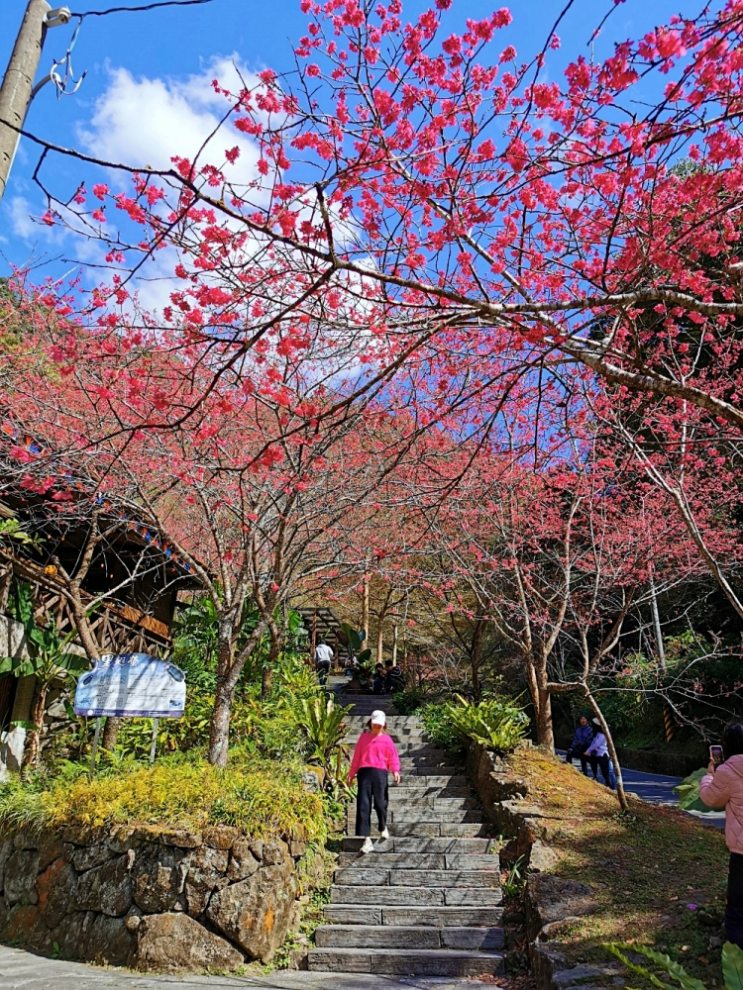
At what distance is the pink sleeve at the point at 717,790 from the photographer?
13.6 ft

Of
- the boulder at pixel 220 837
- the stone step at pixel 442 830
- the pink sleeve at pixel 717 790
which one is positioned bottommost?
the stone step at pixel 442 830

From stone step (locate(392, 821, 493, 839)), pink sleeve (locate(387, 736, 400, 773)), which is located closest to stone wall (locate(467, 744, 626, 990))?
stone step (locate(392, 821, 493, 839))

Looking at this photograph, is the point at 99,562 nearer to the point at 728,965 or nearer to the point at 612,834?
the point at 612,834

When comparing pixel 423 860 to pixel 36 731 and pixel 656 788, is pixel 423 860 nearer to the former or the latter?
pixel 36 731

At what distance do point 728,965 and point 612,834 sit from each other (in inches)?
177

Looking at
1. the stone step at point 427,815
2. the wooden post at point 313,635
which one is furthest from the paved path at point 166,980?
the wooden post at point 313,635

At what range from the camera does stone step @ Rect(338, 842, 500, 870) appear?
287 inches

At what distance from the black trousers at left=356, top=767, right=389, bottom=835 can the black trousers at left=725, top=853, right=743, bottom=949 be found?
13.8ft

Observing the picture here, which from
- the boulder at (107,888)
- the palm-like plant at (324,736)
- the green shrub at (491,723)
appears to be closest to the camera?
the boulder at (107,888)

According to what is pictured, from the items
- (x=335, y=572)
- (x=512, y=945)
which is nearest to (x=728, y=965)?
(x=512, y=945)

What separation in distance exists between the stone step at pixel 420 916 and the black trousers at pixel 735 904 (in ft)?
9.82

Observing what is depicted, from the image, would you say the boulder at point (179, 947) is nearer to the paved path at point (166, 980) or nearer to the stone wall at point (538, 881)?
the paved path at point (166, 980)

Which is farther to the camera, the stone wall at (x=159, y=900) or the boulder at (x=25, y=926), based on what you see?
the boulder at (x=25, y=926)

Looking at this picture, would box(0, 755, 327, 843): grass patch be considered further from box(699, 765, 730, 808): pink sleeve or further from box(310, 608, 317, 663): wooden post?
box(310, 608, 317, 663): wooden post
